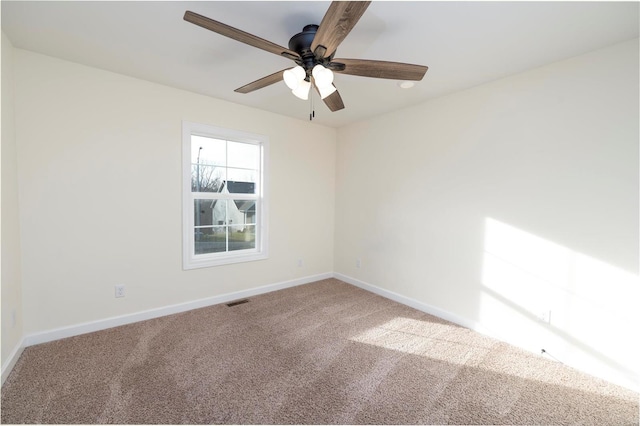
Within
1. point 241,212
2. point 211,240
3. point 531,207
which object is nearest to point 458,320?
point 531,207

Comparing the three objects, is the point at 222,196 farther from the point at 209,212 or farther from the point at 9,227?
the point at 9,227

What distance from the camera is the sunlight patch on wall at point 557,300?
193cm

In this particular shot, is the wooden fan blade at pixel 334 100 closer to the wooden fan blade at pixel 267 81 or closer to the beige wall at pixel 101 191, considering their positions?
the wooden fan blade at pixel 267 81

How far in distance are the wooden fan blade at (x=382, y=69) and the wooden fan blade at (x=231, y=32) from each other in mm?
328

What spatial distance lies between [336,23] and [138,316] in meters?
3.07

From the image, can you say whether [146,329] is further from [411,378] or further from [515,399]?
[515,399]

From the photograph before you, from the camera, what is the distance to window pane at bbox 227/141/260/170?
3.39m

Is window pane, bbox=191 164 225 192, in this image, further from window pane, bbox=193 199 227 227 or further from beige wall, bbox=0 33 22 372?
beige wall, bbox=0 33 22 372

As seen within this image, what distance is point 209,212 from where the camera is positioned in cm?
327

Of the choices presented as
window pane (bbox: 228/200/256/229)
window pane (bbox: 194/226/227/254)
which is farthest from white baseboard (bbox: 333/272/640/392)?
window pane (bbox: 194/226/227/254)

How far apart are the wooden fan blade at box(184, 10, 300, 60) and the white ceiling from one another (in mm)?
295

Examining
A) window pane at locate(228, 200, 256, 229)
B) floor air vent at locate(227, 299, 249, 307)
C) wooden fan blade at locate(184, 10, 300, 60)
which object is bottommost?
floor air vent at locate(227, 299, 249, 307)

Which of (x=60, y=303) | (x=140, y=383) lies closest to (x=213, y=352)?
(x=140, y=383)

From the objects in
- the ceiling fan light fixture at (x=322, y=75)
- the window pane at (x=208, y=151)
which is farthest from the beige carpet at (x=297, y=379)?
the ceiling fan light fixture at (x=322, y=75)
